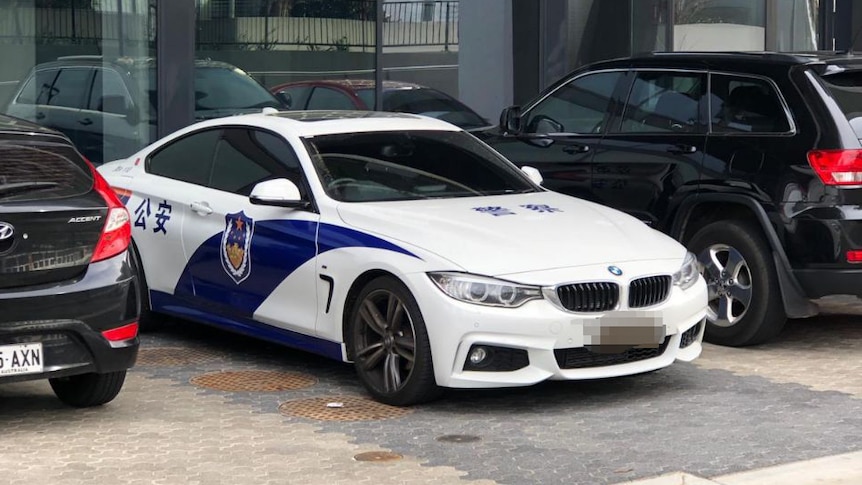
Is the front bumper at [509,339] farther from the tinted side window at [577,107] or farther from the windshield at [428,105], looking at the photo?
the windshield at [428,105]

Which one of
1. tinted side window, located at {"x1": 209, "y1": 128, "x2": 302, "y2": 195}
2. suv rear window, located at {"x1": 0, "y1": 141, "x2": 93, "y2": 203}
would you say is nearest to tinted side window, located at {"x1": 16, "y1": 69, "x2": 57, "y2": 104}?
tinted side window, located at {"x1": 209, "y1": 128, "x2": 302, "y2": 195}

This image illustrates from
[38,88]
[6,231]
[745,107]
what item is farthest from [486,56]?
[6,231]

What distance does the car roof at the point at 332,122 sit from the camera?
8578mm

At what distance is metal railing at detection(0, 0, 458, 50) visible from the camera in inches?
488

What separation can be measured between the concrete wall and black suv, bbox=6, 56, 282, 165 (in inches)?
116

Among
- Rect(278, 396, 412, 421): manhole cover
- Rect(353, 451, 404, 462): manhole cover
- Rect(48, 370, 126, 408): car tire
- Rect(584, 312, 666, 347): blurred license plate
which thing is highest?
Rect(584, 312, 666, 347): blurred license plate

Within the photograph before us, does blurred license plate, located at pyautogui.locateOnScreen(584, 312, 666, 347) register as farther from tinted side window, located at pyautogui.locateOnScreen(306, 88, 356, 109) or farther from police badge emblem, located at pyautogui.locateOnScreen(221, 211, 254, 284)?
tinted side window, located at pyautogui.locateOnScreen(306, 88, 356, 109)

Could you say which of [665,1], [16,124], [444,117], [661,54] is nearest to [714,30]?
[665,1]

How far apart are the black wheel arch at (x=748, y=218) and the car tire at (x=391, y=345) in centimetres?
263

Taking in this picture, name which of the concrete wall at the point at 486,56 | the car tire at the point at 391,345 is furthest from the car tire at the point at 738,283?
the concrete wall at the point at 486,56

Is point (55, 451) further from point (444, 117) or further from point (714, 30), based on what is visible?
point (714, 30)

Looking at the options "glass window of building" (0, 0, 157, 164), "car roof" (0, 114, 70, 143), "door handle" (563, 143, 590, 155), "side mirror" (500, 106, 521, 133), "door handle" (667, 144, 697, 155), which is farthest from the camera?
"glass window of building" (0, 0, 157, 164)

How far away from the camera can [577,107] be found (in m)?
10.4

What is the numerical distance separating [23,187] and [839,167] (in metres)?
4.67
